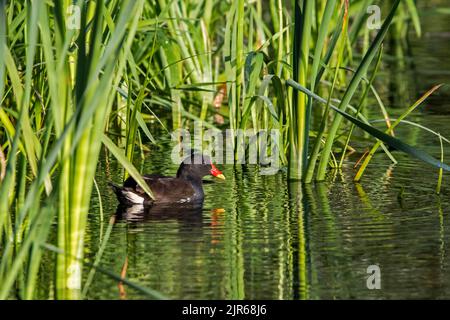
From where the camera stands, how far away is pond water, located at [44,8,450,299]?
4895mm

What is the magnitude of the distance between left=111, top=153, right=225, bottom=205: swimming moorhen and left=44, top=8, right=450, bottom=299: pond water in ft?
0.37

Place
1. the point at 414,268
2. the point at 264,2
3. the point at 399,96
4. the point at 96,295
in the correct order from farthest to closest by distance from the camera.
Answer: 1. the point at 264,2
2. the point at 399,96
3. the point at 414,268
4. the point at 96,295

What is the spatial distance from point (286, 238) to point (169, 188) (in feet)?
5.25

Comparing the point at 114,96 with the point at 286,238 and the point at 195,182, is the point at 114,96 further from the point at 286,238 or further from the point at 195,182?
the point at 286,238

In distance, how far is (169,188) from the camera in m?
7.28

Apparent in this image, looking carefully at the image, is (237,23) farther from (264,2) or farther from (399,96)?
(264,2)

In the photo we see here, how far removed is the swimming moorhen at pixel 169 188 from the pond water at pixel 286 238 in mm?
113

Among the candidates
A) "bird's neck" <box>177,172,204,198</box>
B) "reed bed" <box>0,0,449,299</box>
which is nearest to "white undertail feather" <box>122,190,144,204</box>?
"reed bed" <box>0,0,449,299</box>

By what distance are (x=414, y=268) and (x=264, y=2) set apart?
11772 millimetres

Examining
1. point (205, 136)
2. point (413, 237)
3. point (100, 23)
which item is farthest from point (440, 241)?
point (205, 136)

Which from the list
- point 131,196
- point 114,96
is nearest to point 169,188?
point 131,196

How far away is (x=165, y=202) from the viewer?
727 cm

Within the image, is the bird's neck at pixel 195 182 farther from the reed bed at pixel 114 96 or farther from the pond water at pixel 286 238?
the reed bed at pixel 114 96

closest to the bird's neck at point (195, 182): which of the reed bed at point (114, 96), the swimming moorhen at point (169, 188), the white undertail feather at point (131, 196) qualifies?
the swimming moorhen at point (169, 188)
